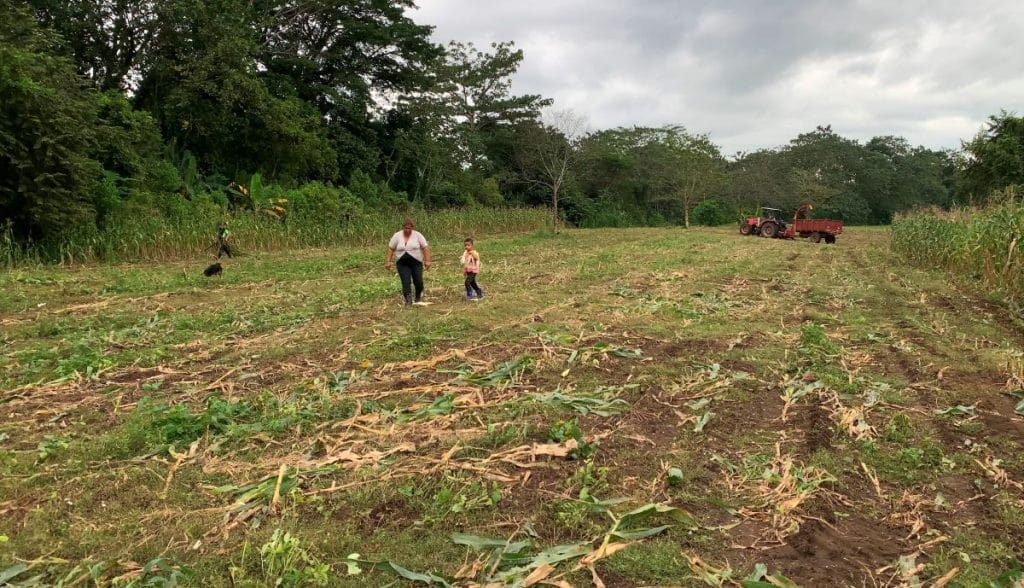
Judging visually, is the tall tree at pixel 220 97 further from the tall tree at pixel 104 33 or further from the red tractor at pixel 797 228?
the red tractor at pixel 797 228

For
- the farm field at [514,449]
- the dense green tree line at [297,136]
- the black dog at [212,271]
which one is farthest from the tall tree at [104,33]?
the farm field at [514,449]

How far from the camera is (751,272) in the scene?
42.1 ft

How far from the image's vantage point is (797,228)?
27031 mm

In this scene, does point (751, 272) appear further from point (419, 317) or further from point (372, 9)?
point (372, 9)

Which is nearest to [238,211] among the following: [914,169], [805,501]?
[805,501]

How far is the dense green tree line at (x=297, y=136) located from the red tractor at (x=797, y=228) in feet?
34.2

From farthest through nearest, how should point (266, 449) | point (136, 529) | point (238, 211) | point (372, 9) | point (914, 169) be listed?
point (914, 169), point (372, 9), point (238, 211), point (266, 449), point (136, 529)

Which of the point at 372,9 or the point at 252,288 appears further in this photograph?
the point at 372,9

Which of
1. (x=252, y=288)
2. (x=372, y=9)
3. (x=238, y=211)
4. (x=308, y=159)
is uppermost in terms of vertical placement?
(x=372, y=9)

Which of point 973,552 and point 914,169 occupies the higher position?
point 914,169

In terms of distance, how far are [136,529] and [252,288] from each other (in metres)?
8.62

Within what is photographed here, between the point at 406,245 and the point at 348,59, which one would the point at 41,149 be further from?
the point at 348,59

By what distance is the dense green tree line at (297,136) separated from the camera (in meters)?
13.8

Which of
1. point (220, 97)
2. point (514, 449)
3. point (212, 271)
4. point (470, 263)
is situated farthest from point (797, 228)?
point (514, 449)
